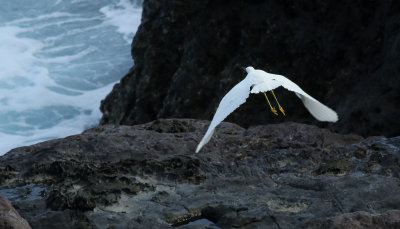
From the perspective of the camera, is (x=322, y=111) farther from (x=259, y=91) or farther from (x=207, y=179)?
(x=207, y=179)

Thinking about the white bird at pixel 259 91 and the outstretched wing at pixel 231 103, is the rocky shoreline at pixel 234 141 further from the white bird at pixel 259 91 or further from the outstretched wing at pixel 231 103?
the outstretched wing at pixel 231 103

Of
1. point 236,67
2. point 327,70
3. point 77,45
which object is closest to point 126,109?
point 236,67

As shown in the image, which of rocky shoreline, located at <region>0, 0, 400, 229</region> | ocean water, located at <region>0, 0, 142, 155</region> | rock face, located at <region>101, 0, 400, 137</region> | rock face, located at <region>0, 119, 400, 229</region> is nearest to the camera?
rock face, located at <region>0, 119, 400, 229</region>

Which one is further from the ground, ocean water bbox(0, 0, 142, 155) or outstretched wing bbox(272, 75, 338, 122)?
ocean water bbox(0, 0, 142, 155)

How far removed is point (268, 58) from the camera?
798 centimetres

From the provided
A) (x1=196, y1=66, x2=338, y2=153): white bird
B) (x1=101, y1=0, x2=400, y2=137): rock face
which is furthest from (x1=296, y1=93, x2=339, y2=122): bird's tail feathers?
(x1=101, y1=0, x2=400, y2=137): rock face

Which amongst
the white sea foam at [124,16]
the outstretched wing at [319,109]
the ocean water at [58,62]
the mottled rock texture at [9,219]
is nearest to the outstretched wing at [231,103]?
the outstretched wing at [319,109]

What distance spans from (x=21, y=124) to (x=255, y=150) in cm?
994

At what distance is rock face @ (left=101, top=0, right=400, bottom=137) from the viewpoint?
6.84m

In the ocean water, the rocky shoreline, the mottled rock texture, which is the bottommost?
the mottled rock texture

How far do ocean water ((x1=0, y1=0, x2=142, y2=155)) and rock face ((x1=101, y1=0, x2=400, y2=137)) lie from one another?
203 inches

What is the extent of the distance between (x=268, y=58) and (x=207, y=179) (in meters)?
3.82

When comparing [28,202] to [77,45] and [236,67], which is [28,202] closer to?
[236,67]

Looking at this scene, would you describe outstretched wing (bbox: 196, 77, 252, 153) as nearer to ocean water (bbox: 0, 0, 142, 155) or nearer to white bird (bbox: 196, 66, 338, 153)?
white bird (bbox: 196, 66, 338, 153)
